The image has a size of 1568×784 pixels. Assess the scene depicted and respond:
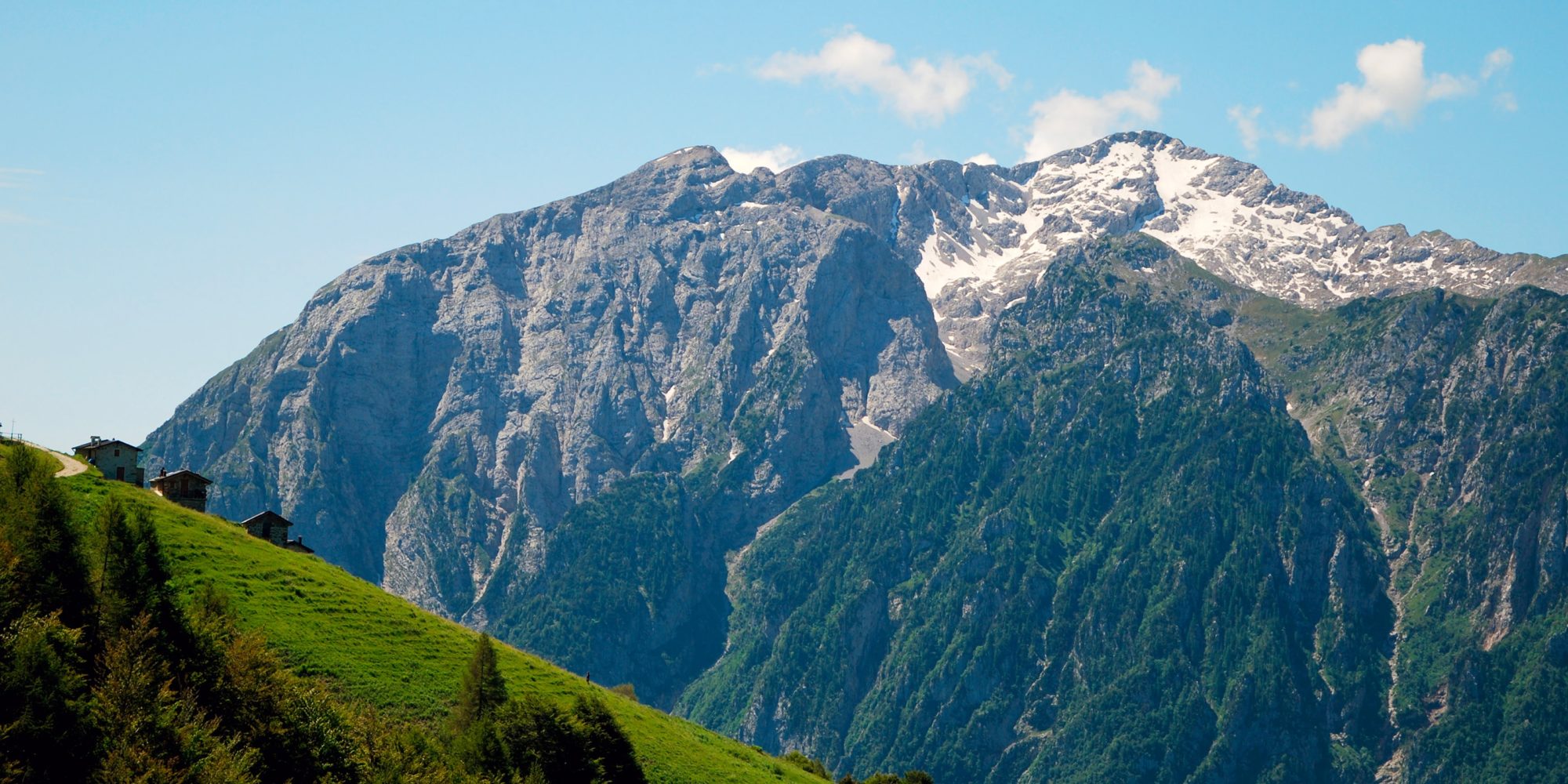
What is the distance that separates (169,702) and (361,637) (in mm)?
45831

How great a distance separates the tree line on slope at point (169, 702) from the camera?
340 ft

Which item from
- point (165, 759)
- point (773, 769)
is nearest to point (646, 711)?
point (773, 769)

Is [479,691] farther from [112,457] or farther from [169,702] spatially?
[112,457]

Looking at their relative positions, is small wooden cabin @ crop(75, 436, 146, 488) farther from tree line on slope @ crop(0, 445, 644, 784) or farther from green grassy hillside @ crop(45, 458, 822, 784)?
tree line on slope @ crop(0, 445, 644, 784)

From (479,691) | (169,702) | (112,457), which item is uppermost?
(112,457)

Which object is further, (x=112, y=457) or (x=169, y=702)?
(x=112, y=457)

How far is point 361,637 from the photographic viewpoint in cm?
15938

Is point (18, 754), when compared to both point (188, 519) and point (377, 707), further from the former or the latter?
point (188, 519)

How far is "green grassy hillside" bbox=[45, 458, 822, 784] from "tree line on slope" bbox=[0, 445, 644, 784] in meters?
5.86

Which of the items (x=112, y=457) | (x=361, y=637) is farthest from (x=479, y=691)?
(x=112, y=457)

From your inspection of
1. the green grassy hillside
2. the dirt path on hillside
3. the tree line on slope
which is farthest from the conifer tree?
the dirt path on hillside

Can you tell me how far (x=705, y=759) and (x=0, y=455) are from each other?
74.2 metres

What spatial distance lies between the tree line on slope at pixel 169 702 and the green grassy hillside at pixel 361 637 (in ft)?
19.2

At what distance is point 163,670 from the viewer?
11612cm
